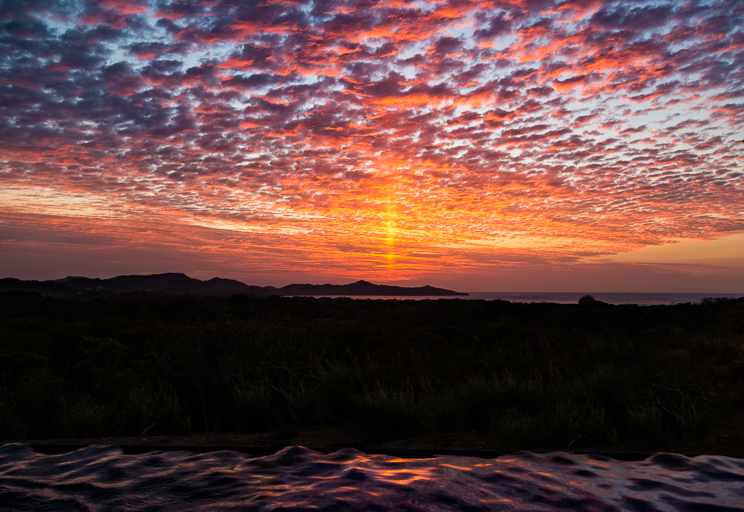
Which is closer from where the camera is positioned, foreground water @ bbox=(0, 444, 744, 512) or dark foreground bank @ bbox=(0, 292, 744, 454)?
foreground water @ bbox=(0, 444, 744, 512)

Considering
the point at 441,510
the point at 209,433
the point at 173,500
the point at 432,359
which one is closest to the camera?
the point at 441,510

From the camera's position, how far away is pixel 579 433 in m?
5.66

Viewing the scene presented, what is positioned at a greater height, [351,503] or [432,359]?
[351,503]

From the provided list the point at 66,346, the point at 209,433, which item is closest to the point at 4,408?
the point at 209,433

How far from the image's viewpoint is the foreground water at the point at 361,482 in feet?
8.27

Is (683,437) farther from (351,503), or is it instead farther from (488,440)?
(351,503)

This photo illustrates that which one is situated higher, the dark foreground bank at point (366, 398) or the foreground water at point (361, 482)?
Result: the foreground water at point (361, 482)

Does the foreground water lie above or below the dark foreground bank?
above

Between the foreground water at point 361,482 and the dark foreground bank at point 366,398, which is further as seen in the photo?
the dark foreground bank at point 366,398

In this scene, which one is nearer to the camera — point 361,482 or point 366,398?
point 361,482

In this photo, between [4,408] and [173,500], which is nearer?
[173,500]

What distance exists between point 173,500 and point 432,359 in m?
10.6

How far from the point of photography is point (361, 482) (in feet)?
9.34

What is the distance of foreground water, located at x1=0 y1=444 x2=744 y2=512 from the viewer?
2.52 meters
